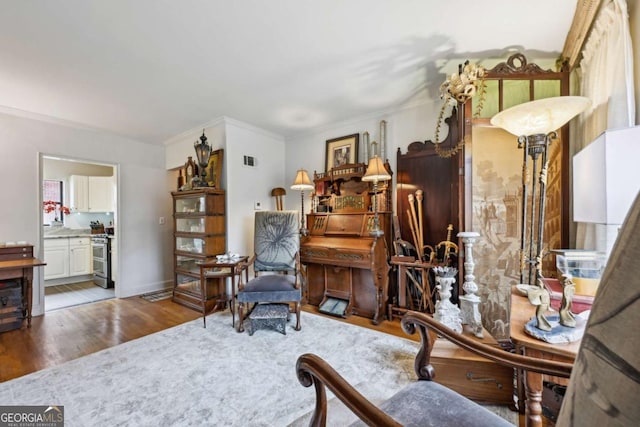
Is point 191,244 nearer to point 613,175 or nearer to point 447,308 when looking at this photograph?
point 447,308

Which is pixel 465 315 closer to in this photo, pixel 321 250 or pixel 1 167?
pixel 321 250

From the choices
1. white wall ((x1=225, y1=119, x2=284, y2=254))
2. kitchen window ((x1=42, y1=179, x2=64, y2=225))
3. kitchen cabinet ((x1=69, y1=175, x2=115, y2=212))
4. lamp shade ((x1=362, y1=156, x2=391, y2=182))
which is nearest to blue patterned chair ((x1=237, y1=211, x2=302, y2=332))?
white wall ((x1=225, y1=119, x2=284, y2=254))

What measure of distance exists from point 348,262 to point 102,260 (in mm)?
4652

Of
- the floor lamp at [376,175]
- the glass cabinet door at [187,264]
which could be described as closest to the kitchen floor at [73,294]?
the glass cabinet door at [187,264]

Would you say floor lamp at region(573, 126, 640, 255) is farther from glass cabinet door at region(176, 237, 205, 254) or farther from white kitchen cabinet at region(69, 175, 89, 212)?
white kitchen cabinet at region(69, 175, 89, 212)

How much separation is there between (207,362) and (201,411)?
0.57 metres

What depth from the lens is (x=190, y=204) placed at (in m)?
3.81

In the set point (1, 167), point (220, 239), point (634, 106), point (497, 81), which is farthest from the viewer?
point (220, 239)

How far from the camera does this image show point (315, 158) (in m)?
4.15

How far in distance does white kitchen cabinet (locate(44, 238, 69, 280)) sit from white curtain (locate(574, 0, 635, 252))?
281 inches

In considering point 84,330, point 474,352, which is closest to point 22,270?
point 84,330

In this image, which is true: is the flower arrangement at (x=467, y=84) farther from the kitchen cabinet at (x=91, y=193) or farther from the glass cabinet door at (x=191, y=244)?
the kitchen cabinet at (x=91, y=193)

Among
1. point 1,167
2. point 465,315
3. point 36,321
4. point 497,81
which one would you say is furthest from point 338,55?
point 36,321

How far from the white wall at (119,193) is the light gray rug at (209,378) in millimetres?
2105
